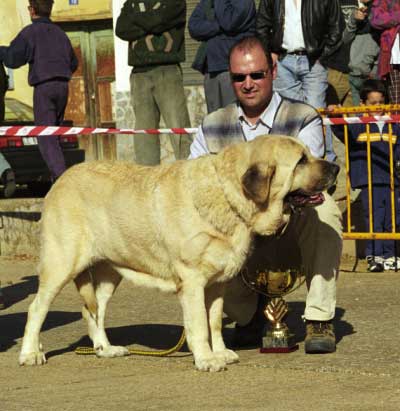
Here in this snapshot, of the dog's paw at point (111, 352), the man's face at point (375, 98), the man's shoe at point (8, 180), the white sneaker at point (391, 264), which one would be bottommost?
the white sneaker at point (391, 264)

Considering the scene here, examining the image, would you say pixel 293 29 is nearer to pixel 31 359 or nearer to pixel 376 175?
pixel 376 175

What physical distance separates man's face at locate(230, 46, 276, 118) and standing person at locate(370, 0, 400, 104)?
529cm

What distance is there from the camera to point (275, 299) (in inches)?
299

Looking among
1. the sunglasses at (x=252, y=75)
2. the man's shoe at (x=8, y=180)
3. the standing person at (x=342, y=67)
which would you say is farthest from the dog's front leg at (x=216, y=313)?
the standing person at (x=342, y=67)

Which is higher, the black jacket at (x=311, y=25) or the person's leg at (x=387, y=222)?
the black jacket at (x=311, y=25)

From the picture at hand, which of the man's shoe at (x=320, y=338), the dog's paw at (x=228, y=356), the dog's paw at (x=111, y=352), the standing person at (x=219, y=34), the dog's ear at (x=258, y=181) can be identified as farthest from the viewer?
the standing person at (x=219, y=34)

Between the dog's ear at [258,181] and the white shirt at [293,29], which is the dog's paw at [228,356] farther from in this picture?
the white shirt at [293,29]

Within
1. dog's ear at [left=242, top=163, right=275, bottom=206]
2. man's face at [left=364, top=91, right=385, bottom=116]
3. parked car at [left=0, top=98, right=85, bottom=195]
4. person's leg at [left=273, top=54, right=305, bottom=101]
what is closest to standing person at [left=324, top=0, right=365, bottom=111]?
person's leg at [left=273, top=54, right=305, bottom=101]

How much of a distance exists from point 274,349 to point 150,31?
20.6ft

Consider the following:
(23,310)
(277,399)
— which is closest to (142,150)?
(23,310)

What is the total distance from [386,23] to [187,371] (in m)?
6.49

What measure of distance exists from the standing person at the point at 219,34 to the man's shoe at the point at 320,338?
4.96m

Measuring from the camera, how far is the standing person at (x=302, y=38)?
12.0m

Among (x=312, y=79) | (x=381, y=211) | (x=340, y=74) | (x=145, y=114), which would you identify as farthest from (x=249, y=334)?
(x=340, y=74)
